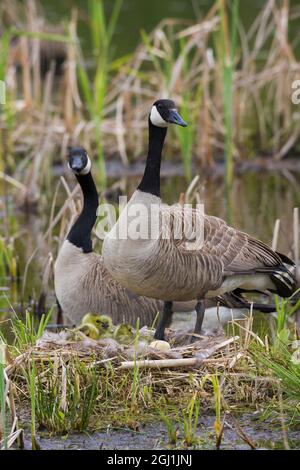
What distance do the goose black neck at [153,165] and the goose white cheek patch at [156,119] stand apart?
7 cm

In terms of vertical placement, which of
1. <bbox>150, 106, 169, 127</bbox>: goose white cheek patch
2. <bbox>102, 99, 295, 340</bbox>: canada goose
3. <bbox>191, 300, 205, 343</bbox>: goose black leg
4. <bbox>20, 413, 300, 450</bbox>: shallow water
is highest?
<bbox>150, 106, 169, 127</bbox>: goose white cheek patch

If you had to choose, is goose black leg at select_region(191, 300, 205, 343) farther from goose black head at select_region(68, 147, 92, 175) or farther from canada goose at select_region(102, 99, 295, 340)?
goose black head at select_region(68, 147, 92, 175)

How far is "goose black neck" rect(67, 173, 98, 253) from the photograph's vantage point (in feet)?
27.9

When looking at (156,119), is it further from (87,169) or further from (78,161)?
(87,169)

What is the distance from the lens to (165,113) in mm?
7184

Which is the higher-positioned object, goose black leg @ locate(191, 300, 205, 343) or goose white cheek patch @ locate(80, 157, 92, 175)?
goose white cheek patch @ locate(80, 157, 92, 175)

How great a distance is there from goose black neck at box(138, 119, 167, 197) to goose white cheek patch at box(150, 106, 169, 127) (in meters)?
0.07

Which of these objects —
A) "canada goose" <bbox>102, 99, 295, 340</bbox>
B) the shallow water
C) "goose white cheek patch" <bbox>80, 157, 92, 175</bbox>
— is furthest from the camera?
"goose white cheek patch" <bbox>80, 157, 92, 175</bbox>

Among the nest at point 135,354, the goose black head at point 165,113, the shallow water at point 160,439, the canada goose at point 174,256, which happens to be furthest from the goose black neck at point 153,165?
the shallow water at point 160,439

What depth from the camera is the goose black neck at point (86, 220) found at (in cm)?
852

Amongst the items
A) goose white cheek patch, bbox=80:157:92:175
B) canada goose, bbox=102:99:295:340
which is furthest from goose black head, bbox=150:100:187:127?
goose white cheek patch, bbox=80:157:92:175

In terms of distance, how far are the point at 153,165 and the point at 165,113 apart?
38cm

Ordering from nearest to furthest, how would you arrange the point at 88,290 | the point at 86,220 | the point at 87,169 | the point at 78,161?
the point at 88,290
the point at 78,161
the point at 86,220
the point at 87,169

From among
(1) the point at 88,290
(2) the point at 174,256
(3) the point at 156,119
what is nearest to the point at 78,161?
(1) the point at 88,290
